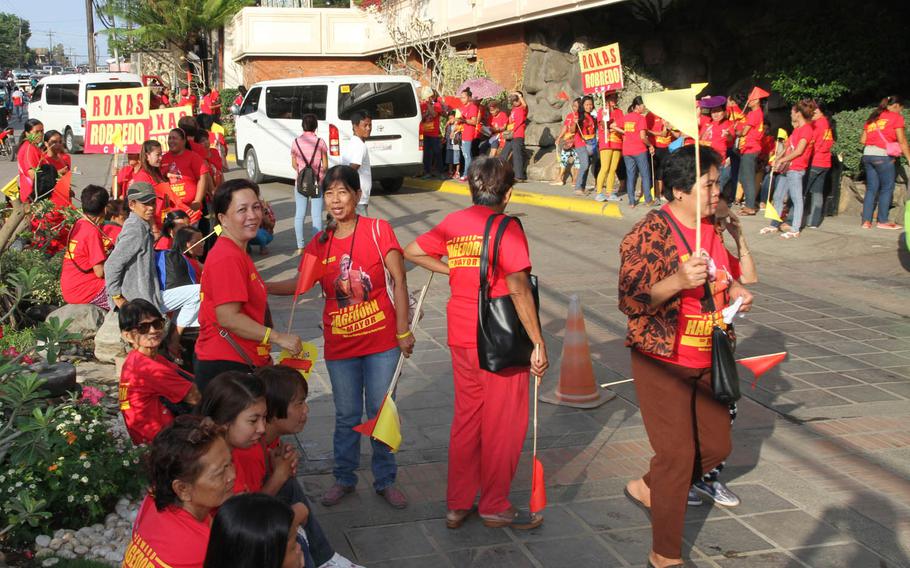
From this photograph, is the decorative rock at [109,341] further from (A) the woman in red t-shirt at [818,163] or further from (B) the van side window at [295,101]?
(B) the van side window at [295,101]

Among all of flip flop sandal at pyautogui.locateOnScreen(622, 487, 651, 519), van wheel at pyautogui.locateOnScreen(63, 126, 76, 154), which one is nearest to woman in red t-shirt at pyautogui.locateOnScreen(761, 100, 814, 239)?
flip flop sandal at pyautogui.locateOnScreen(622, 487, 651, 519)

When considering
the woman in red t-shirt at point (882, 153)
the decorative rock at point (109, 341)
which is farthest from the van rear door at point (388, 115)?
the decorative rock at point (109, 341)

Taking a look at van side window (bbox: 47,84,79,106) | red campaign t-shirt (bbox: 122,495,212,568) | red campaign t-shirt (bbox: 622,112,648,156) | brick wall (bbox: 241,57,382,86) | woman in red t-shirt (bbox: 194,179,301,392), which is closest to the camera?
red campaign t-shirt (bbox: 122,495,212,568)

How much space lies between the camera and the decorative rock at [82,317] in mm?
7453

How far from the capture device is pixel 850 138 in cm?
1317

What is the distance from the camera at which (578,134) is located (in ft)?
53.8

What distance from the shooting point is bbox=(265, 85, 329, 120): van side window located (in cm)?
1688

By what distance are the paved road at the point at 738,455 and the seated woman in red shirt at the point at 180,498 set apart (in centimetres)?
151

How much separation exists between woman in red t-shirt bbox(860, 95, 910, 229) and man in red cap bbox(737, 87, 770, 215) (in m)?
1.48

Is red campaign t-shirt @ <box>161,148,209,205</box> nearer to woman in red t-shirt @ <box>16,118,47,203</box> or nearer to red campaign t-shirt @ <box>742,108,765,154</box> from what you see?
woman in red t-shirt @ <box>16,118,47,203</box>

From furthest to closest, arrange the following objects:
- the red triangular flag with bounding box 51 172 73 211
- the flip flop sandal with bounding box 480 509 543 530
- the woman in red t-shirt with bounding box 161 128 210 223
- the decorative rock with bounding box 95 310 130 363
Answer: the woman in red t-shirt with bounding box 161 128 210 223
the red triangular flag with bounding box 51 172 73 211
the decorative rock with bounding box 95 310 130 363
the flip flop sandal with bounding box 480 509 543 530

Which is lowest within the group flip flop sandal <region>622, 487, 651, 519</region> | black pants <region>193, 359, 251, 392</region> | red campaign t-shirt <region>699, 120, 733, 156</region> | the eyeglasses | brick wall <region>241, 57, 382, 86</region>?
flip flop sandal <region>622, 487, 651, 519</region>

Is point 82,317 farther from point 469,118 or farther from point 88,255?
point 469,118

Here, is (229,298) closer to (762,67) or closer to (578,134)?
(578,134)
